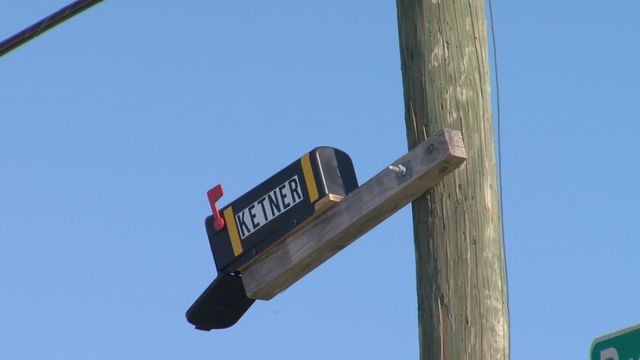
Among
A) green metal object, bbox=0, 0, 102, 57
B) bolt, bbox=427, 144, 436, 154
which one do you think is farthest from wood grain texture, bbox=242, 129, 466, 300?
green metal object, bbox=0, 0, 102, 57

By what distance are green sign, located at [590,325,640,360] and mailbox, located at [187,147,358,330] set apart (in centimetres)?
131

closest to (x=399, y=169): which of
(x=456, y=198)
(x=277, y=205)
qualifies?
(x=456, y=198)

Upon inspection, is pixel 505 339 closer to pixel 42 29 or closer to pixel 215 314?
pixel 215 314

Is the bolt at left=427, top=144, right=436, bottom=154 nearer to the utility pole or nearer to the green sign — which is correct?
the utility pole

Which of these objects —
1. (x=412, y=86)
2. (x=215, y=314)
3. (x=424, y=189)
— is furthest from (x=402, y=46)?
(x=215, y=314)

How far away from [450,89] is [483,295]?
92cm

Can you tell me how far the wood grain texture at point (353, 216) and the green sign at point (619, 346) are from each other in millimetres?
938

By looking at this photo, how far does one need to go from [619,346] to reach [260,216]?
1.78 metres

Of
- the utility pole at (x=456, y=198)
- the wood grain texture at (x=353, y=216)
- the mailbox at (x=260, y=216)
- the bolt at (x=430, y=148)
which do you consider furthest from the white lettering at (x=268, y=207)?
the bolt at (x=430, y=148)

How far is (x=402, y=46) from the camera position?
19.3ft

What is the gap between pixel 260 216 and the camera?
244 inches

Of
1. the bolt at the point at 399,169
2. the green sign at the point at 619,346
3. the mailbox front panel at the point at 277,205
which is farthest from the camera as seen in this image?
the mailbox front panel at the point at 277,205

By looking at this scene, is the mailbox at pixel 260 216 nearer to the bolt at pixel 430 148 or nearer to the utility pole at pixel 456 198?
the utility pole at pixel 456 198

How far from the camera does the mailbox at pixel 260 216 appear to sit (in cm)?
598
